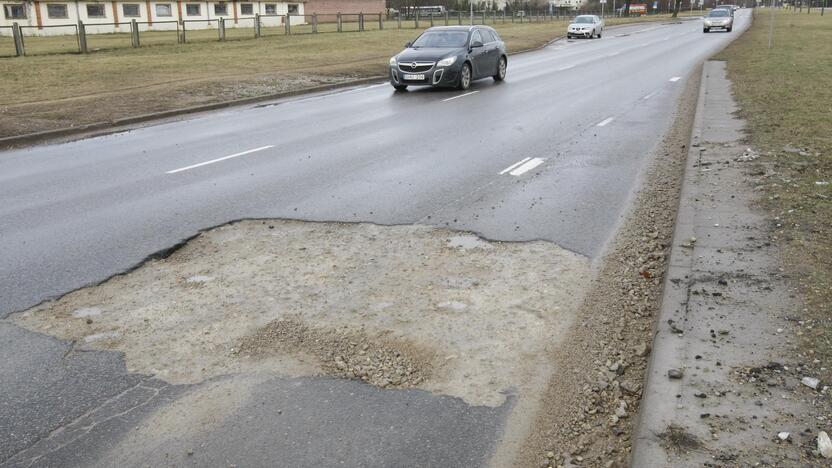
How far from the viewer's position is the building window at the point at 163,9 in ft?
202

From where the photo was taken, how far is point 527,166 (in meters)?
9.73

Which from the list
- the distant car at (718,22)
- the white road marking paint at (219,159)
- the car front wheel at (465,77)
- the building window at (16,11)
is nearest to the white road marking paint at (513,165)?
the white road marking paint at (219,159)

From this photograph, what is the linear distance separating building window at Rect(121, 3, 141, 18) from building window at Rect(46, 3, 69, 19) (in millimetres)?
4525

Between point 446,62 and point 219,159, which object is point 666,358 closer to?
point 219,159

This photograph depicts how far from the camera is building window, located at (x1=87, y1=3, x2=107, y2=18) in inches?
2266

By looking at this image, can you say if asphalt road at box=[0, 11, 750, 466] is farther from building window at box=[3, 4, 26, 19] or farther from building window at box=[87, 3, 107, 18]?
building window at box=[87, 3, 107, 18]

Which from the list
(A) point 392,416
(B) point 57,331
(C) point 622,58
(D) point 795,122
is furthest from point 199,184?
(C) point 622,58

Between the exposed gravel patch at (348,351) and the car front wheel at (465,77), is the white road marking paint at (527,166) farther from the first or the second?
the car front wheel at (465,77)

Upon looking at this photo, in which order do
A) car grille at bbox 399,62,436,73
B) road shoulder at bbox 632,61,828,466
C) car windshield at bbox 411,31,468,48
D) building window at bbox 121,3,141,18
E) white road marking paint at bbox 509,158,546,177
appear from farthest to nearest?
1. building window at bbox 121,3,141,18
2. car windshield at bbox 411,31,468,48
3. car grille at bbox 399,62,436,73
4. white road marking paint at bbox 509,158,546,177
5. road shoulder at bbox 632,61,828,466

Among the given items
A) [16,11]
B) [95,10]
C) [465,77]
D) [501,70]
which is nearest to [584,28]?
[501,70]

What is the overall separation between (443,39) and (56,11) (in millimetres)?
46169

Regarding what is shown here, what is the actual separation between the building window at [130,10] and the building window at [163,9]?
67.5 inches

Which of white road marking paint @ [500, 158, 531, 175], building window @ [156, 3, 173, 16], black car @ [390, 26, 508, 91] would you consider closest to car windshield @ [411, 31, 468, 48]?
black car @ [390, 26, 508, 91]

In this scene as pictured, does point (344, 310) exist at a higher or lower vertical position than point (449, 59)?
lower
